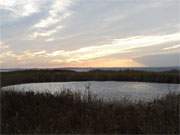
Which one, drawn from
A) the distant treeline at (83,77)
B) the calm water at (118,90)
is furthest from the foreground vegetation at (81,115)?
the distant treeline at (83,77)

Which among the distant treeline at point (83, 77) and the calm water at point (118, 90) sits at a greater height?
the distant treeline at point (83, 77)

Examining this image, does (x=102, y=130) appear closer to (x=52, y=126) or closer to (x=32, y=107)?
(x=52, y=126)

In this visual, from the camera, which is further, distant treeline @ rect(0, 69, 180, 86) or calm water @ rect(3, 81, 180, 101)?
distant treeline @ rect(0, 69, 180, 86)

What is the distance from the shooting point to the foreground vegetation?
910cm

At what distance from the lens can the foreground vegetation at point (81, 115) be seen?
9.10 metres

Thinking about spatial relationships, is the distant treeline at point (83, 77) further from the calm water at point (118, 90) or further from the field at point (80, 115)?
the field at point (80, 115)

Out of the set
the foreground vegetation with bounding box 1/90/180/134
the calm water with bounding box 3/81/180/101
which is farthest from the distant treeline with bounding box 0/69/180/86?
the foreground vegetation with bounding box 1/90/180/134

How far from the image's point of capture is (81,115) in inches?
391

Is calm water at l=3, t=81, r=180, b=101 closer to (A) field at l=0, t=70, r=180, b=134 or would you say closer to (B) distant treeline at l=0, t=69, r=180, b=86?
(A) field at l=0, t=70, r=180, b=134

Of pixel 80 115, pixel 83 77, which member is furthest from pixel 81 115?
pixel 83 77

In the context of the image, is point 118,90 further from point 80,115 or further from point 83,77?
point 83,77

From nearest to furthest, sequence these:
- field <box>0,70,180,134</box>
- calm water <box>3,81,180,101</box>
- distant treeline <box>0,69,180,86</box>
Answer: field <box>0,70,180,134</box>
calm water <box>3,81,180,101</box>
distant treeline <box>0,69,180,86</box>

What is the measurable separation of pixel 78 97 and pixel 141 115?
240cm

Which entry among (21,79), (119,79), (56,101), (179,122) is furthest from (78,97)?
(119,79)
